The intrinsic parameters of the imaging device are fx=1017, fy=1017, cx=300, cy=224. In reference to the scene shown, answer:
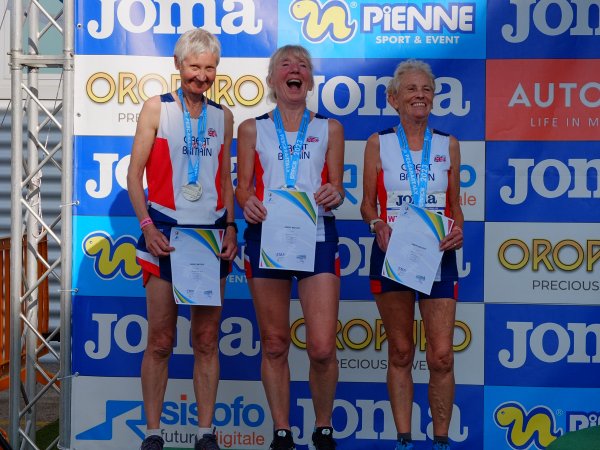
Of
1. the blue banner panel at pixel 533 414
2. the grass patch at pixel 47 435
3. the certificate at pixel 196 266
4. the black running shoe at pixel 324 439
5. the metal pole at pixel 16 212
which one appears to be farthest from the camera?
the grass patch at pixel 47 435

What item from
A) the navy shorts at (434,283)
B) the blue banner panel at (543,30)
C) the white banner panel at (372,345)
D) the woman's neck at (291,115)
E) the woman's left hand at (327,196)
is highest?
the blue banner panel at (543,30)

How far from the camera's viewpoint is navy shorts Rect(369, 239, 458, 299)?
179 inches

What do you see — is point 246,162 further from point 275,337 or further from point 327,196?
point 275,337

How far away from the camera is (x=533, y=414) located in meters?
5.33

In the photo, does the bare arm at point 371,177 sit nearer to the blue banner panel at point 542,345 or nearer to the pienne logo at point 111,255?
the blue banner panel at point 542,345

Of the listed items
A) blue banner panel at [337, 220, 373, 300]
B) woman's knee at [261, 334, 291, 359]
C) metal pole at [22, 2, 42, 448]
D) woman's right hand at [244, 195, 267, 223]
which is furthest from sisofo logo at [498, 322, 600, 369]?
metal pole at [22, 2, 42, 448]

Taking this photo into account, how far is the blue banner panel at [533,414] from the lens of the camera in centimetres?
529

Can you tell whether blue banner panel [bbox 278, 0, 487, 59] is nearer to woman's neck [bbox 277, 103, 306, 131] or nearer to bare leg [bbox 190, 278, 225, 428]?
woman's neck [bbox 277, 103, 306, 131]

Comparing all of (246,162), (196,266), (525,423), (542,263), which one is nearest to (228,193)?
(246,162)

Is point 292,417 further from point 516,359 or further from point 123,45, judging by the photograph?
point 123,45

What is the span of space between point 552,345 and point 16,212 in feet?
9.41

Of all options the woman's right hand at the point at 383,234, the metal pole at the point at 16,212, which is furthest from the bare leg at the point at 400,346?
the metal pole at the point at 16,212

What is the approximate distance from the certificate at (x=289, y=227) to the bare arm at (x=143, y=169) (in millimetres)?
447

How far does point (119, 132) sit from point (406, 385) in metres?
2.04
